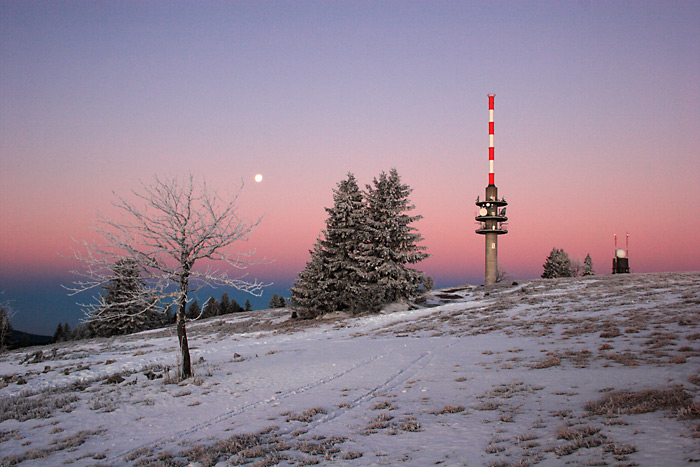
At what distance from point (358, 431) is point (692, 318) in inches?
579

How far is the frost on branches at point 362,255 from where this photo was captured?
111 feet

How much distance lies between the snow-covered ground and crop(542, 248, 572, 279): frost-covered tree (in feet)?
219

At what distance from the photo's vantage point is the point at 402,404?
30.4 feet

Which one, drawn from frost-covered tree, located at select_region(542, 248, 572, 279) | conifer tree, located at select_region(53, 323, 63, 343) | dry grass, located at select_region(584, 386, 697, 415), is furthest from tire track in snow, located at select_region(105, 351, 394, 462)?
conifer tree, located at select_region(53, 323, 63, 343)

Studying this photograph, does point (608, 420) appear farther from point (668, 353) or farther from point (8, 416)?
point (8, 416)

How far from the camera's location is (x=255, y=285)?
1373cm

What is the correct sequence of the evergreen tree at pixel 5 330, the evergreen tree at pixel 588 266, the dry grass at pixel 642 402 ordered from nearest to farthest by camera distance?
the dry grass at pixel 642 402 → the evergreen tree at pixel 5 330 → the evergreen tree at pixel 588 266

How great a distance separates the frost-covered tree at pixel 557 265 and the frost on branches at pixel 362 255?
56572 millimetres

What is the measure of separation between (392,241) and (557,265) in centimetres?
5950

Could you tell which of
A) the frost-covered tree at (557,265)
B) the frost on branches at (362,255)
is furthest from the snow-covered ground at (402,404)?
the frost-covered tree at (557,265)

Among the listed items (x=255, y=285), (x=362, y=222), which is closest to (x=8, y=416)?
(x=255, y=285)

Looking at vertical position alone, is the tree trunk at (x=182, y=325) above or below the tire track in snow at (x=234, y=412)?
above

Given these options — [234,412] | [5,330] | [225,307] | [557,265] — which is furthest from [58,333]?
[557,265]

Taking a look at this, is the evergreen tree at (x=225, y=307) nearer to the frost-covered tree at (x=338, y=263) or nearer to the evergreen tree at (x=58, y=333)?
the evergreen tree at (x=58, y=333)
